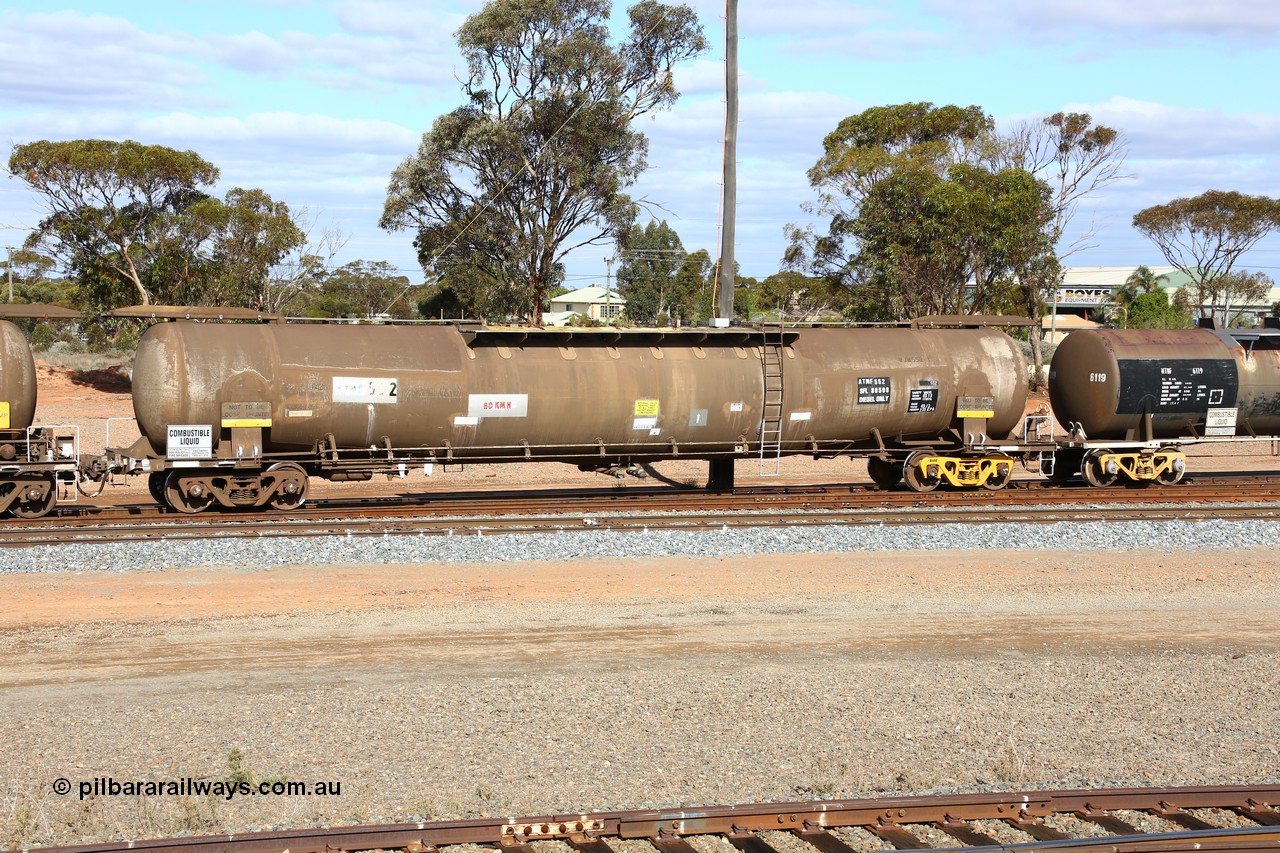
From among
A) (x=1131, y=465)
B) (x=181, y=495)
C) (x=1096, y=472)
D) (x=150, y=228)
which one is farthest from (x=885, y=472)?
(x=150, y=228)

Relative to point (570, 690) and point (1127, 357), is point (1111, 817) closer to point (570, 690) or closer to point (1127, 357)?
point (570, 690)

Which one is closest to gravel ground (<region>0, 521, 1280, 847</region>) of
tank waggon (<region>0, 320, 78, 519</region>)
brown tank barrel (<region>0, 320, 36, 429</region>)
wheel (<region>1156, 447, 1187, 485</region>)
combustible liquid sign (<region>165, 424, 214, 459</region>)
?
combustible liquid sign (<region>165, 424, 214, 459</region>)

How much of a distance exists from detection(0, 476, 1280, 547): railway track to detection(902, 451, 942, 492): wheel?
13.9 inches

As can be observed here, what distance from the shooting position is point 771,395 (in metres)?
21.2

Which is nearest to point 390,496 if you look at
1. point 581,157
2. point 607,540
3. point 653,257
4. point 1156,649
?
point 607,540

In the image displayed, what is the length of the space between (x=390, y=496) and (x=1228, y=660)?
16.1 meters

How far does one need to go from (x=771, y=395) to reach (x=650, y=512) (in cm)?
333

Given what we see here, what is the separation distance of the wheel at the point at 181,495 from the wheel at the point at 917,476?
525 inches

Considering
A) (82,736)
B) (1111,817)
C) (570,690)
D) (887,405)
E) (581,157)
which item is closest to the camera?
(1111,817)

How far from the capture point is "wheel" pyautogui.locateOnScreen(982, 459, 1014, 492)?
23.0 m

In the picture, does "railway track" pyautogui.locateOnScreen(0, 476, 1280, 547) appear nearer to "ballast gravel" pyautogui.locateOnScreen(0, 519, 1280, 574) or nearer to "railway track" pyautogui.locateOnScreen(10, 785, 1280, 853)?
"ballast gravel" pyautogui.locateOnScreen(0, 519, 1280, 574)

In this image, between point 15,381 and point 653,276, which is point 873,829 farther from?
point 653,276

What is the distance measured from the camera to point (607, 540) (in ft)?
56.4

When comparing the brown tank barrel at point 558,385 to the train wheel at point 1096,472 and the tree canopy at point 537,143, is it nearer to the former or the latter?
the train wheel at point 1096,472
